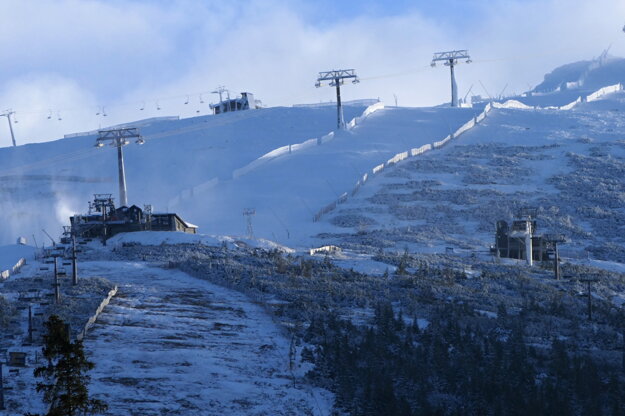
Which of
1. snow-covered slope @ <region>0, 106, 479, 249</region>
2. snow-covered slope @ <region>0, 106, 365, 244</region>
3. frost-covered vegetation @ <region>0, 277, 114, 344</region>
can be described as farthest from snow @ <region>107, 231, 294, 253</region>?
snow-covered slope @ <region>0, 106, 365, 244</region>

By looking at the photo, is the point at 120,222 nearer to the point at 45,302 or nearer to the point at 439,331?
the point at 45,302

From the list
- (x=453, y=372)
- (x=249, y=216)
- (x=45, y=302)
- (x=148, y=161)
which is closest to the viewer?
(x=453, y=372)

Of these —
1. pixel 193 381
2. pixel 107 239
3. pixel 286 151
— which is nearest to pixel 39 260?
pixel 107 239

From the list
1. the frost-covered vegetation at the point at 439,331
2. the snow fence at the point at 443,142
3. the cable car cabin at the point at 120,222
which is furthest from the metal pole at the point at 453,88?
the frost-covered vegetation at the point at 439,331

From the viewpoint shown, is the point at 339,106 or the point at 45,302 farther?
the point at 339,106

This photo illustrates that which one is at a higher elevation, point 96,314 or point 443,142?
point 96,314

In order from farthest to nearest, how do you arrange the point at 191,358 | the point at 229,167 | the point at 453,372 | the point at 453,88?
the point at 453,88 < the point at 229,167 < the point at 191,358 < the point at 453,372

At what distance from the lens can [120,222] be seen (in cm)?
5669

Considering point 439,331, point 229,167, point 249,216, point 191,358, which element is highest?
point 191,358

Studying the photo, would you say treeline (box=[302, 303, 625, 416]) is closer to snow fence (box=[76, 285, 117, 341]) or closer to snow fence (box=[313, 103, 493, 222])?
snow fence (box=[76, 285, 117, 341])

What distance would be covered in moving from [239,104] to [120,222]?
6376cm

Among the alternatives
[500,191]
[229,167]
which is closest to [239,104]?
[229,167]

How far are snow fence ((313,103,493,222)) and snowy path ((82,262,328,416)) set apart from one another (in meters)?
35.8

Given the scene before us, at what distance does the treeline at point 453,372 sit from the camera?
23125 millimetres
